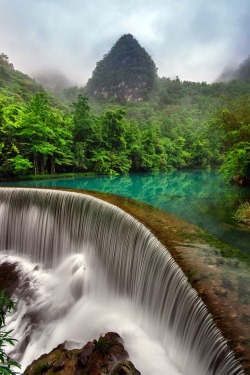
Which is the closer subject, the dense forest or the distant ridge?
the dense forest

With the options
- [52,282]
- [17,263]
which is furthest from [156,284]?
[17,263]

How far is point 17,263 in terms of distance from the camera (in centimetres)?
930

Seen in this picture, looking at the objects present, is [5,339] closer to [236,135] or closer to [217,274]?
[217,274]

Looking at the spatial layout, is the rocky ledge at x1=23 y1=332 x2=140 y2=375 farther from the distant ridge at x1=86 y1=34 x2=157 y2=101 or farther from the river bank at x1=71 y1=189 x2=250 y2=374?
the distant ridge at x1=86 y1=34 x2=157 y2=101

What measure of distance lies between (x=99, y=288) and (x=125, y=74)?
454ft

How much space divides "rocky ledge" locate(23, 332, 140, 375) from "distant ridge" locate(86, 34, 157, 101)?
126 m

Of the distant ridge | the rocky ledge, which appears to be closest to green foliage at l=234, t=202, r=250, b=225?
the rocky ledge

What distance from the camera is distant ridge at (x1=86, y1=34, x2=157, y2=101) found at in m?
130

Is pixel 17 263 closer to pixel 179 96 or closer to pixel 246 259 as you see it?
pixel 246 259

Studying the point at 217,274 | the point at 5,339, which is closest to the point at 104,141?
the point at 217,274

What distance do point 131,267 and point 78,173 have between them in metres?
20.7

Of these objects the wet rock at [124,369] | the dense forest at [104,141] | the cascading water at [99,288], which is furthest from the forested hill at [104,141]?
the wet rock at [124,369]

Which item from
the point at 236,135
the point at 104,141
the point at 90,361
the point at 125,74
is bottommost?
the point at 90,361

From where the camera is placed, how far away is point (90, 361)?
4273 mm
